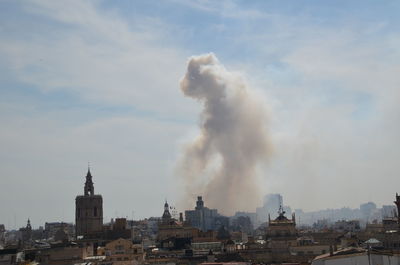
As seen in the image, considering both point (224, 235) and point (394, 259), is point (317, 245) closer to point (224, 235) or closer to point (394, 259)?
point (224, 235)

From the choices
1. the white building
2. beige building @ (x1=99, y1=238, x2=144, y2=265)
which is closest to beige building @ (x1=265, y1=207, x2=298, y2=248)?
beige building @ (x1=99, y1=238, x2=144, y2=265)

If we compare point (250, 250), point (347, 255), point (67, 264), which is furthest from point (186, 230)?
point (347, 255)

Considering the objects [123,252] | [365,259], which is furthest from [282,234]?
[365,259]

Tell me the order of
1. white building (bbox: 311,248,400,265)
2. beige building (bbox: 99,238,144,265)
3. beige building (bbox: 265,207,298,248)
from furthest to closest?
beige building (bbox: 265,207,298,248), beige building (bbox: 99,238,144,265), white building (bbox: 311,248,400,265)

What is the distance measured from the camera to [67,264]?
110 m

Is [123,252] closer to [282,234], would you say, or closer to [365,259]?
[282,234]

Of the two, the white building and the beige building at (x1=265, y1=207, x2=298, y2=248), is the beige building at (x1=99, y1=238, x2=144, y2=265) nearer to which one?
the beige building at (x1=265, y1=207, x2=298, y2=248)

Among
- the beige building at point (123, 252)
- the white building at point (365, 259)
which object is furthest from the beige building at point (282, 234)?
the white building at point (365, 259)

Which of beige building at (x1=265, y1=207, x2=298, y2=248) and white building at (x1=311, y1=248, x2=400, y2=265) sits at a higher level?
beige building at (x1=265, y1=207, x2=298, y2=248)

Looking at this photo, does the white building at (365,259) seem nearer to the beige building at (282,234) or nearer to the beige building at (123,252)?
the beige building at (123,252)

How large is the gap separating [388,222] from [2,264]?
9073 cm

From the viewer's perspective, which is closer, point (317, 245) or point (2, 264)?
point (2, 264)

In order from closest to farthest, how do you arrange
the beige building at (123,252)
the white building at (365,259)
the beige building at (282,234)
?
the white building at (365,259) < the beige building at (123,252) < the beige building at (282,234)

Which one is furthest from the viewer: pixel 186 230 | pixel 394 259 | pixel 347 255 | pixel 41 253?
pixel 186 230
